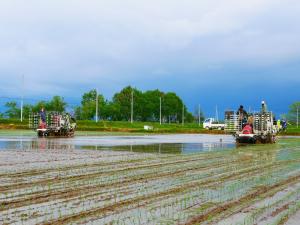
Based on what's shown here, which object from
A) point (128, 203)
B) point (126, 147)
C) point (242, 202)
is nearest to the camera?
point (128, 203)

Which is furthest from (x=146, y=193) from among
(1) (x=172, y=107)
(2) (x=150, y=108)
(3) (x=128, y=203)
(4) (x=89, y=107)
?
(1) (x=172, y=107)

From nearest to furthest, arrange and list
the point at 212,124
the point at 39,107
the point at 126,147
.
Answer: the point at 126,147 < the point at 212,124 < the point at 39,107

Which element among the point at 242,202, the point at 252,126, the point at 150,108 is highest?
A: the point at 150,108

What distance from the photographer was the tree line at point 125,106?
103188 millimetres

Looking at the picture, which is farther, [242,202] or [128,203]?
[242,202]

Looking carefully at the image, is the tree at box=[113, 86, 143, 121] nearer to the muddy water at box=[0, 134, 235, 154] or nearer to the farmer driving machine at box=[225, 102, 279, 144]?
the farmer driving machine at box=[225, 102, 279, 144]

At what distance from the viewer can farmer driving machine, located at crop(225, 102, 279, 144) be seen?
2730cm

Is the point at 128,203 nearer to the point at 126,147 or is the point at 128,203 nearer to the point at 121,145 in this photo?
the point at 126,147

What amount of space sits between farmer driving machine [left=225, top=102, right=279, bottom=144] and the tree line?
246ft

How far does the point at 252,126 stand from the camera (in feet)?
89.9

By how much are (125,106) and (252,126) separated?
82.6 metres

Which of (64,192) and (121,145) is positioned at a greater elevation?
(121,145)

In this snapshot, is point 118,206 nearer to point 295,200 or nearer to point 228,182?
point 295,200

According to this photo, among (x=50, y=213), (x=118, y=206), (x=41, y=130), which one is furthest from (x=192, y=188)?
(x=41, y=130)
